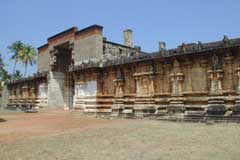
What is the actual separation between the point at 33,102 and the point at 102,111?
583 inches

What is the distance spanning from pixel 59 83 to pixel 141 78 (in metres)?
14.1

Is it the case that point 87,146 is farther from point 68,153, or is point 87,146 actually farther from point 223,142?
point 223,142

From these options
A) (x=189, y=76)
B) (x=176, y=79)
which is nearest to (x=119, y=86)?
(x=176, y=79)

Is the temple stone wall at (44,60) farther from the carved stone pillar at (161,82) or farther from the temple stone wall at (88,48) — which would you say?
the carved stone pillar at (161,82)

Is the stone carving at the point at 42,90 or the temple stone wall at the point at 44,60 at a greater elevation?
the temple stone wall at the point at 44,60

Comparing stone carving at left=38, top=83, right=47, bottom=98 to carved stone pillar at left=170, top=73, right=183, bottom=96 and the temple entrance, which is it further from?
carved stone pillar at left=170, top=73, right=183, bottom=96

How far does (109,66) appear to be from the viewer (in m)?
22.1

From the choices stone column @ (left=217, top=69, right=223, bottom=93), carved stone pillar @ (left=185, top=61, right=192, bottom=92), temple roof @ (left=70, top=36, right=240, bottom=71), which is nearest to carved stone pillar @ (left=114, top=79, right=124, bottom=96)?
temple roof @ (left=70, top=36, right=240, bottom=71)

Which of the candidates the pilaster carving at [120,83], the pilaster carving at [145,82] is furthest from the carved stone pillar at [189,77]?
the pilaster carving at [120,83]

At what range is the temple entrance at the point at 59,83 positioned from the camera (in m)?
30.6

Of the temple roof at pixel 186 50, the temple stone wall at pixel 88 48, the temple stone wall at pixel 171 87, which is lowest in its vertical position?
the temple stone wall at pixel 171 87

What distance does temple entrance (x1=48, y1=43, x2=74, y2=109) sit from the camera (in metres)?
30.6

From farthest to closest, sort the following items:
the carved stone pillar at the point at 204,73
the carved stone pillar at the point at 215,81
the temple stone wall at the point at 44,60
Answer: the temple stone wall at the point at 44,60 < the carved stone pillar at the point at 204,73 < the carved stone pillar at the point at 215,81

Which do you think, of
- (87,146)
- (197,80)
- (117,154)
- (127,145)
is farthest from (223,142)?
(197,80)
